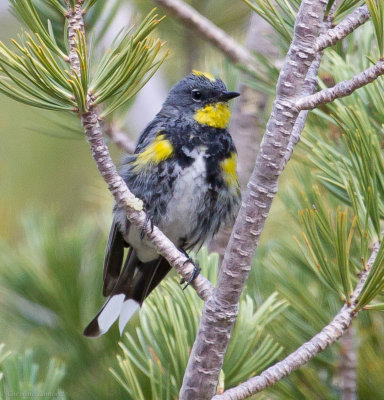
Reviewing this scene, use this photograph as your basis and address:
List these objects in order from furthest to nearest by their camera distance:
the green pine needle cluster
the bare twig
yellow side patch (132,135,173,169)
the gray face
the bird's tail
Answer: the gray face → yellow side patch (132,135,173,169) → the bird's tail → the bare twig → the green pine needle cluster

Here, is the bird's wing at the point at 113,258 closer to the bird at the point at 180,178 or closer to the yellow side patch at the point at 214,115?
the bird at the point at 180,178

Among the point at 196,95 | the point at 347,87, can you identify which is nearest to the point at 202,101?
the point at 196,95

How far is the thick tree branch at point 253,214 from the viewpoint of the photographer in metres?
1.07

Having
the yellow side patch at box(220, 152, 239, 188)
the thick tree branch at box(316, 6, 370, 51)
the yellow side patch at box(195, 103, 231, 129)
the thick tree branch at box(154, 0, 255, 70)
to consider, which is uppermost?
the thick tree branch at box(316, 6, 370, 51)

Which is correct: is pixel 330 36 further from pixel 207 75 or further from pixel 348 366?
pixel 207 75

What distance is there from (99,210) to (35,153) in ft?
1.66

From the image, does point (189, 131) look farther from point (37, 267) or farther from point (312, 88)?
point (312, 88)

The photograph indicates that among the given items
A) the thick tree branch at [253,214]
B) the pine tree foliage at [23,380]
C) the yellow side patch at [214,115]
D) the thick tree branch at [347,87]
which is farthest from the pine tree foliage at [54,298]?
the thick tree branch at [347,87]

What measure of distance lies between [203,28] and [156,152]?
1.39 ft

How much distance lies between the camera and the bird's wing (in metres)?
1.89

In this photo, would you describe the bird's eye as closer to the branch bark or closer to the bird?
the bird

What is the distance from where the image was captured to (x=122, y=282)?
236cm

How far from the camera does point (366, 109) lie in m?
1.50

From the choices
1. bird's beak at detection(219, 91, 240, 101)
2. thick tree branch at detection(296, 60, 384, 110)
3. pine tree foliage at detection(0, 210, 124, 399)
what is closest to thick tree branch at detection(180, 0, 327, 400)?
thick tree branch at detection(296, 60, 384, 110)
